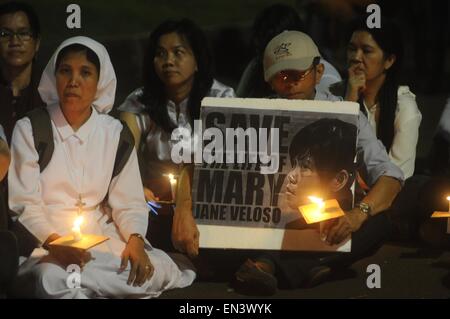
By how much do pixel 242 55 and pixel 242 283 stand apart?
1.20 metres

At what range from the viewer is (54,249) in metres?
5.89

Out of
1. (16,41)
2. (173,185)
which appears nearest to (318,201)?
(173,185)

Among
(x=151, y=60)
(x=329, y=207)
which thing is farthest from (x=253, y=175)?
(x=151, y=60)

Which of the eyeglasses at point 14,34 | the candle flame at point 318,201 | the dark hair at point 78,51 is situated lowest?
the candle flame at point 318,201

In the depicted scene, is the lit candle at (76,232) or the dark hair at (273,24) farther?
the dark hair at (273,24)

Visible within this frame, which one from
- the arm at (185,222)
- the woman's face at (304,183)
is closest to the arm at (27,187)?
the arm at (185,222)

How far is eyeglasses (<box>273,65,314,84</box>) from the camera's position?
5973mm

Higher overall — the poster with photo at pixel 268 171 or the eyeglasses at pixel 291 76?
the eyeglasses at pixel 291 76

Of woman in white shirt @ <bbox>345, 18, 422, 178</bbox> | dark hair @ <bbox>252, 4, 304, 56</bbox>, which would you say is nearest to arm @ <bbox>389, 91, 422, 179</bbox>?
woman in white shirt @ <bbox>345, 18, 422, 178</bbox>

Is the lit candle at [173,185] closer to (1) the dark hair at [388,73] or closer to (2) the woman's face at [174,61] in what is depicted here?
(2) the woman's face at [174,61]

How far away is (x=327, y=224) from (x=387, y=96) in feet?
2.52

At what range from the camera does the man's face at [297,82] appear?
5984mm

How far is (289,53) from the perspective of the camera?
234 inches

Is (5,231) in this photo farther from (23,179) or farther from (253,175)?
(253,175)
